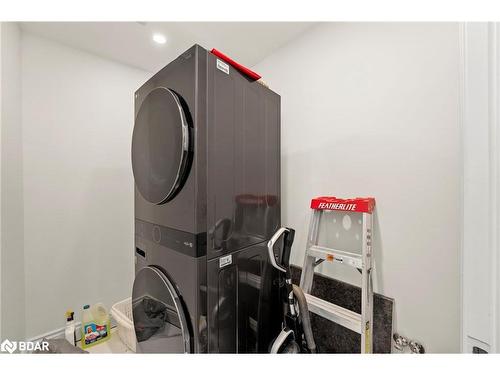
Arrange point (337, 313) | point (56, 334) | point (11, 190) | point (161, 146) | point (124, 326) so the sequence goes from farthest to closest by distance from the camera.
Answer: point (56, 334)
point (124, 326)
point (11, 190)
point (337, 313)
point (161, 146)

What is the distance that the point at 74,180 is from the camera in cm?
167

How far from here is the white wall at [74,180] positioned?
1505 mm

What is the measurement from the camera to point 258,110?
1112 millimetres

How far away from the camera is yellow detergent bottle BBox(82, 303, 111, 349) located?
158cm

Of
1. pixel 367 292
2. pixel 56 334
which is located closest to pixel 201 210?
pixel 367 292

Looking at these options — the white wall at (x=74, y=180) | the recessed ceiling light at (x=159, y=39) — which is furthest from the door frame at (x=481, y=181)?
the white wall at (x=74, y=180)

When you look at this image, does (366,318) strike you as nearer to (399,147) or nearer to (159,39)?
(399,147)

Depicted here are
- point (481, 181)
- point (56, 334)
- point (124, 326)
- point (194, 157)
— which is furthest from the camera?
point (56, 334)

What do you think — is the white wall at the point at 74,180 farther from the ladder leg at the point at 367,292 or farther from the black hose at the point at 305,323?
the ladder leg at the point at 367,292

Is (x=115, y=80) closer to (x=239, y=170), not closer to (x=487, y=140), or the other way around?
(x=239, y=170)

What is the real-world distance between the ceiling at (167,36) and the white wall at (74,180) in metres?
0.15

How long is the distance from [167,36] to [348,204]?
1.74m

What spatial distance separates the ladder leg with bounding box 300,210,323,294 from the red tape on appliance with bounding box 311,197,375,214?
0.27 feet
